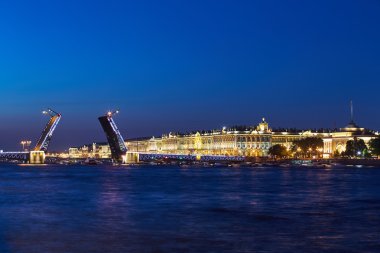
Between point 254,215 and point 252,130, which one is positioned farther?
point 252,130

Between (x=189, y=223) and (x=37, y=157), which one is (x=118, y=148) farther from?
(x=189, y=223)

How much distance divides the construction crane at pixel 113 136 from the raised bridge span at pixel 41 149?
5.48 m

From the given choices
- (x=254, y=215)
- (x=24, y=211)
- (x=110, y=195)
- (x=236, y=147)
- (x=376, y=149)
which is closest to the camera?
(x=254, y=215)

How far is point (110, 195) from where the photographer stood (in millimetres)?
26172

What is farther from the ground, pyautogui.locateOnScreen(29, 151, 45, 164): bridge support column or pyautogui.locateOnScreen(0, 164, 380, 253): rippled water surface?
pyautogui.locateOnScreen(29, 151, 45, 164): bridge support column

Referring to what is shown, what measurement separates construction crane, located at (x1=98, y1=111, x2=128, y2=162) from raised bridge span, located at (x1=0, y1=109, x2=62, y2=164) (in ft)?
18.0

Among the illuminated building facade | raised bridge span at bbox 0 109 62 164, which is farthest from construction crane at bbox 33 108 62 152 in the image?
the illuminated building facade

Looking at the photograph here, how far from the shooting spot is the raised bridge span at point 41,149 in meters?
70.9

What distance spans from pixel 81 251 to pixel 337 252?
13.6 feet

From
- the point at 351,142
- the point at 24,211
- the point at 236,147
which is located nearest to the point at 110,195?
the point at 24,211

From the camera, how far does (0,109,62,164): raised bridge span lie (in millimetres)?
70875

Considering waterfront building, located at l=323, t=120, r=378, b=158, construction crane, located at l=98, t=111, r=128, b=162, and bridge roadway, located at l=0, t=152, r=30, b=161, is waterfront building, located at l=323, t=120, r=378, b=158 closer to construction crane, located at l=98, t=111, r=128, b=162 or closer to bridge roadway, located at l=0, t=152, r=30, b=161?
construction crane, located at l=98, t=111, r=128, b=162

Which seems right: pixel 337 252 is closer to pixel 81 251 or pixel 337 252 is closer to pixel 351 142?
pixel 81 251

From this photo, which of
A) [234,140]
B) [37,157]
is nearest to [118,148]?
[37,157]
